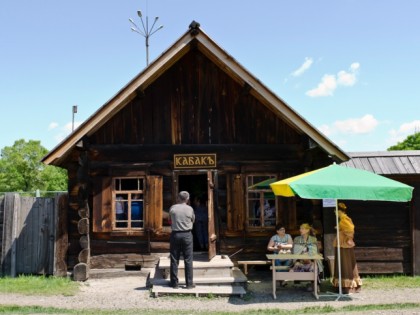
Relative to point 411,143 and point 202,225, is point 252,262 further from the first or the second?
point 411,143

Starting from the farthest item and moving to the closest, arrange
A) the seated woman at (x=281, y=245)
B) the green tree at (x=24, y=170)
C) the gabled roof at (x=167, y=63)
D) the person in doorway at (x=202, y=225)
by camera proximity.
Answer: the green tree at (x=24, y=170)
the person in doorway at (x=202, y=225)
the gabled roof at (x=167, y=63)
the seated woman at (x=281, y=245)

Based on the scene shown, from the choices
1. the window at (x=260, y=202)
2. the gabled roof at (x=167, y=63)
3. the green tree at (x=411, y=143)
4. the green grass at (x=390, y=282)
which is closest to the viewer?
the green grass at (x=390, y=282)

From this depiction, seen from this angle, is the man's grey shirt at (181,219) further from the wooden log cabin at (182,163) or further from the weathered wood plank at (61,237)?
the weathered wood plank at (61,237)

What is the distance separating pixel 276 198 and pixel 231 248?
1671 millimetres

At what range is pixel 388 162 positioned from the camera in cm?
1182

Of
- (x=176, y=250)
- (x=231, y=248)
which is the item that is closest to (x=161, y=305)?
(x=176, y=250)

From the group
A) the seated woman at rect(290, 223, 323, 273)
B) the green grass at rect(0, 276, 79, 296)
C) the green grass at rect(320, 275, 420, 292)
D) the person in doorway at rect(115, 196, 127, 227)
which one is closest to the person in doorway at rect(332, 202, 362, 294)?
the seated woman at rect(290, 223, 323, 273)

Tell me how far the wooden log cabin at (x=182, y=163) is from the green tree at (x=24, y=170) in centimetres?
4547

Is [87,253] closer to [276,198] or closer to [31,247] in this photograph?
[31,247]

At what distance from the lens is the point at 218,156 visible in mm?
11516

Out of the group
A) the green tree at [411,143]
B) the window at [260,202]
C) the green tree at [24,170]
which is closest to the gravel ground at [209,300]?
the window at [260,202]

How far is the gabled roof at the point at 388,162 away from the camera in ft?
37.3

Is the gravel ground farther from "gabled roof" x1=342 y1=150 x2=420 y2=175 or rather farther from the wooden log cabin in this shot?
"gabled roof" x1=342 y1=150 x2=420 y2=175

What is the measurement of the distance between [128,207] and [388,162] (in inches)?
264
